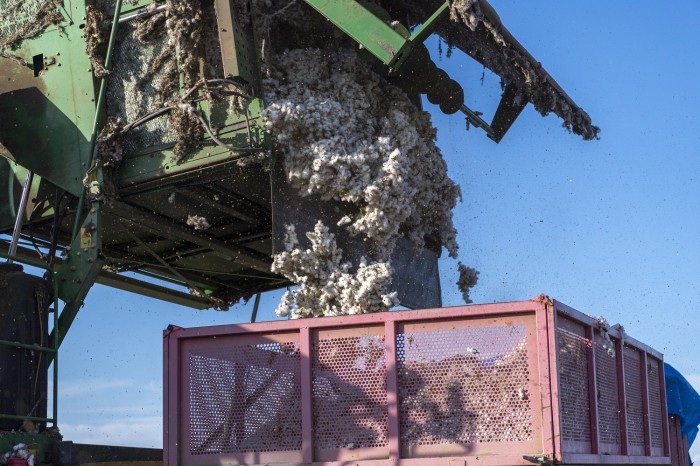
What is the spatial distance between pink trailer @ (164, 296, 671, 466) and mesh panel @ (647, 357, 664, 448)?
1.11 meters

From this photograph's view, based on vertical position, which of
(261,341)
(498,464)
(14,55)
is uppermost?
(14,55)

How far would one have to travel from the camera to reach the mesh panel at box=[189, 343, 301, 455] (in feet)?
19.7

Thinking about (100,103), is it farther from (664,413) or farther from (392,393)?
(664,413)

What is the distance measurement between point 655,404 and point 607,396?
1.50m

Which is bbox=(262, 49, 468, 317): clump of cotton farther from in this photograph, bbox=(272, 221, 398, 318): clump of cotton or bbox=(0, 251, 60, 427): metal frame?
bbox=(0, 251, 60, 427): metal frame

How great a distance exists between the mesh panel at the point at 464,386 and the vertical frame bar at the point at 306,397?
0.57 meters

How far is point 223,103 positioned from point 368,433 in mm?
4071

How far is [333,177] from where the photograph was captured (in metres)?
8.49

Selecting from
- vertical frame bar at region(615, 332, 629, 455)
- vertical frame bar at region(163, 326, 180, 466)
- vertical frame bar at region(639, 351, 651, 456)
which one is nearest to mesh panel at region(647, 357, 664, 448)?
vertical frame bar at region(639, 351, 651, 456)

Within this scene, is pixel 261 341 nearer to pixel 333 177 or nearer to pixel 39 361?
pixel 333 177

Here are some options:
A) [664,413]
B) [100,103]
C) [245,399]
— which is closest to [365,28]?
[100,103]

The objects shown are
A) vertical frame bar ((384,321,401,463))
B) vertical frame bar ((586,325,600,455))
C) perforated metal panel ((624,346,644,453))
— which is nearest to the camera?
vertical frame bar ((384,321,401,463))

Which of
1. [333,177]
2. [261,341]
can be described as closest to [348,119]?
[333,177]

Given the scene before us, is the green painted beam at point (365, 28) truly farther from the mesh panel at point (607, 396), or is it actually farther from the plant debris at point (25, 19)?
the mesh panel at point (607, 396)
